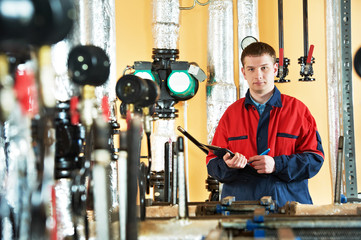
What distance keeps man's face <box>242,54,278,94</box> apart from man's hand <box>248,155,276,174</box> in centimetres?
31

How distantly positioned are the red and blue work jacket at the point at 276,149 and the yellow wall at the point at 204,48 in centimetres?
113

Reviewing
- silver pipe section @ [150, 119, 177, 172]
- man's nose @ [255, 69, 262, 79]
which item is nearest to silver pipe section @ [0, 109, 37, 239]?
man's nose @ [255, 69, 262, 79]

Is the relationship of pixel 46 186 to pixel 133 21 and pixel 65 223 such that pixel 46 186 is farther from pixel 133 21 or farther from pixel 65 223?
pixel 133 21

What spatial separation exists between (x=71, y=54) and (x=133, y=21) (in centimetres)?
242

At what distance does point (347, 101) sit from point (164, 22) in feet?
3.56

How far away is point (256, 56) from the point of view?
5.98 feet

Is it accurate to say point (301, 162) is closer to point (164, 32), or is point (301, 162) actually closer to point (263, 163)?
point (263, 163)

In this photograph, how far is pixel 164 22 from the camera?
2631 millimetres

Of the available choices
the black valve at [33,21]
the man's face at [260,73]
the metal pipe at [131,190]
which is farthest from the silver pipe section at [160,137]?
the black valve at [33,21]

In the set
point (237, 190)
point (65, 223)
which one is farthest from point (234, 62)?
point (65, 223)

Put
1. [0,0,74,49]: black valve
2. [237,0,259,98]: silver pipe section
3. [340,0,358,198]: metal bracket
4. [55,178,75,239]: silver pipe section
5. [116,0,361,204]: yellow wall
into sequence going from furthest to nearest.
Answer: [116,0,361,204]: yellow wall
[237,0,259,98]: silver pipe section
[340,0,358,198]: metal bracket
[55,178,75,239]: silver pipe section
[0,0,74,49]: black valve

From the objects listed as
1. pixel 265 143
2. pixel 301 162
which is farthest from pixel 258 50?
pixel 301 162

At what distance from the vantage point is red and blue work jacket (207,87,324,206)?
66.6 inches

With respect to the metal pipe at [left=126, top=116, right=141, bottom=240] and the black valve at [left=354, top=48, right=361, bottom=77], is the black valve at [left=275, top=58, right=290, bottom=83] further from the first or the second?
the metal pipe at [left=126, top=116, right=141, bottom=240]
